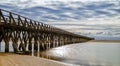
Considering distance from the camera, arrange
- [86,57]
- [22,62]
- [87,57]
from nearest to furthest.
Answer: [22,62], [86,57], [87,57]

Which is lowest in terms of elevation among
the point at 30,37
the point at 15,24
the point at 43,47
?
the point at 43,47

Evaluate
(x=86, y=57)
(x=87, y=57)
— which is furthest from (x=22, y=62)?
(x=87, y=57)

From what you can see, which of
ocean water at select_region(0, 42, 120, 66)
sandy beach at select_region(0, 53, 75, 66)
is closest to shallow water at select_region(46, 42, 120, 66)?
ocean water at select_region(0, 42, 120, 66)

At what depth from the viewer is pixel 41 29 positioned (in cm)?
3203

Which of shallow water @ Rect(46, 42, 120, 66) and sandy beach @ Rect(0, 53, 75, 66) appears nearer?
sandy beach @ Rect(0, 53, 75, 66)

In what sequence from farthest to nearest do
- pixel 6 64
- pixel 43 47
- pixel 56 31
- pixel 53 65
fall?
pixel 56 31
pixel 43 47
pixel 53 65
pixel 6 64

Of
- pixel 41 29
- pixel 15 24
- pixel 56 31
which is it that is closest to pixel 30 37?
pixel 41 29

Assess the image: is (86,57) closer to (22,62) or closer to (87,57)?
(87,57)

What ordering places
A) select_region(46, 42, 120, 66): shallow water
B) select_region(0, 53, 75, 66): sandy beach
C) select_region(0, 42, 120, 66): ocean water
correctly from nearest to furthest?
select_region(0, 53, 75, 66): sandy beach
select_region(0, 42, 120, 66): ocean water
select_region(46, 42, 120, 66): shallow water

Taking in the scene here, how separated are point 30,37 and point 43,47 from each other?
25.3 ft

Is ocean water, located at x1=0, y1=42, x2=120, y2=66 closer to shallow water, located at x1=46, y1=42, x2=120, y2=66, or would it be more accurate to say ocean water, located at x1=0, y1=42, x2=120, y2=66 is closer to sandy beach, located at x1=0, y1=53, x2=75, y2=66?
shallow water, located at x1=46, y1=42, x2=120, y2=66

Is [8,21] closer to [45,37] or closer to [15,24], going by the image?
[15,24]

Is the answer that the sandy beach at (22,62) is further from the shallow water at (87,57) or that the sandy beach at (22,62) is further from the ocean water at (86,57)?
the shallow water at (87,57)

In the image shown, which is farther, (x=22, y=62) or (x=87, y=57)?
(x=87, y=57)
